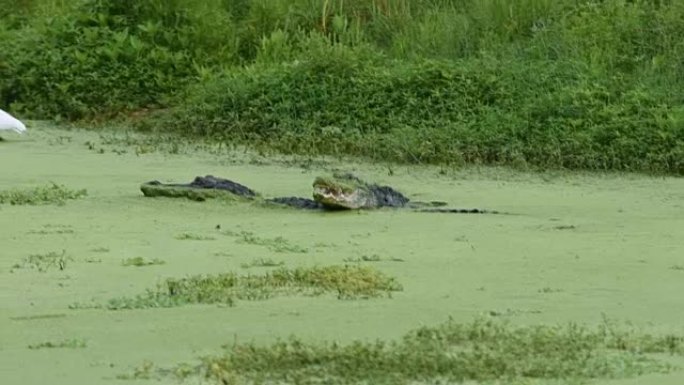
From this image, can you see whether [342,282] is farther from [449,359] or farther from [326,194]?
[326,194]

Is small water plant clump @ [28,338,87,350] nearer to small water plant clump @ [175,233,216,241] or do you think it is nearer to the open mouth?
small water plant clump @ [175,233,216,241]

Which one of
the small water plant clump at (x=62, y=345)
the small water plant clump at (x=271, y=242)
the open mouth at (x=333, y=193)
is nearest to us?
the small water plant clump at (x=62, y=345)

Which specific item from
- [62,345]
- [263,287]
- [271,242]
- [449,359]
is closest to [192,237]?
[271,242]

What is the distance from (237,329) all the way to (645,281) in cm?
159

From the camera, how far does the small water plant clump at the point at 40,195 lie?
7.44 m

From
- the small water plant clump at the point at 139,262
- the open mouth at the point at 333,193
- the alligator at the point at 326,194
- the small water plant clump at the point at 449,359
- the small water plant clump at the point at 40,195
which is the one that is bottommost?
the small water plant clump at the point at 40,195

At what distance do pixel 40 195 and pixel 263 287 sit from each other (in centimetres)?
246

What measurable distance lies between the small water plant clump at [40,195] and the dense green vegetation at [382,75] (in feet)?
6.85

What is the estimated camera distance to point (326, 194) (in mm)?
7301

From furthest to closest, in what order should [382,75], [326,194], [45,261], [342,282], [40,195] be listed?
[382,75] < [40,195] < [326,194] < [45,261] < [342,282]

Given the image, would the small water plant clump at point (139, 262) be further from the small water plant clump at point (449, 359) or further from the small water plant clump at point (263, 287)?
the small water plant clump at point (449, 359)

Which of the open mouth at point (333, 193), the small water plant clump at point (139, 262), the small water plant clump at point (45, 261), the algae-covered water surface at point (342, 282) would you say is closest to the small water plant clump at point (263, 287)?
the algae-covered water surface at point (342, 282)

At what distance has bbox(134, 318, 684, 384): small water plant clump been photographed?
4.14 m

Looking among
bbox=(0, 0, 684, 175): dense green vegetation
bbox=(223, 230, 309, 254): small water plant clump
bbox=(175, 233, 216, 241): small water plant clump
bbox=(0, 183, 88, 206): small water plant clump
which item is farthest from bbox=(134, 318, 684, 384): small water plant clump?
bbox=(0, 0, 684, 175): dense green vegetation
